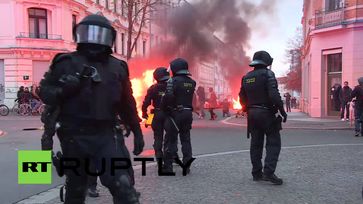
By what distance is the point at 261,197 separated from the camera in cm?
568

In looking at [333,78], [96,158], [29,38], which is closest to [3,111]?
[29,38]

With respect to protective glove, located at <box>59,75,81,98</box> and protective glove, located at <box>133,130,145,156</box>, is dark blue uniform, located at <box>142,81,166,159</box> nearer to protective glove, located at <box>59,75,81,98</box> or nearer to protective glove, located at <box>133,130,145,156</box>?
protective glove, located at <box>133,130,145,156</box>

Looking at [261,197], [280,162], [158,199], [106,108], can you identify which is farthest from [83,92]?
[280,162]

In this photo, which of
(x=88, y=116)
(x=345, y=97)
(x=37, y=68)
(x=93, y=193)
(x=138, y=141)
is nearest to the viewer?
(x=88, y=116)

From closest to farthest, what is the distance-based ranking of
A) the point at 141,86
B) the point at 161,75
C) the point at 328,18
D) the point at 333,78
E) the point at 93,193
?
the point at 93,193, the point at 161,75, the point at 141,86, the point at 328,18, the point at 333,78

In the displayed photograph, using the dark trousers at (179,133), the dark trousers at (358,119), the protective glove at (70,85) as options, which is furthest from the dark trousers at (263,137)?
the dark trousers at (358,119)

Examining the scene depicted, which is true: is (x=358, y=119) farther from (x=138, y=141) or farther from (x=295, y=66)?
(x=295, y=66)

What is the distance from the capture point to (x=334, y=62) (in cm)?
2234

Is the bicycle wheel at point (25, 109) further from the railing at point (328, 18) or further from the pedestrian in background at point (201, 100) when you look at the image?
the railing at point (328, 18)

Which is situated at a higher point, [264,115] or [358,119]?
[264,115]

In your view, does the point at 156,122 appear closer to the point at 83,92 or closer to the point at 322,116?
the point at 83,92

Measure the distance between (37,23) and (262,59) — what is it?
27050mm

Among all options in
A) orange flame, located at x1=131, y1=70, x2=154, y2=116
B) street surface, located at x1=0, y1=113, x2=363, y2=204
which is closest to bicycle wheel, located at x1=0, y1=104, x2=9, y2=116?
orange flame, located at x1=131, y1=70, x2=154, y2=116

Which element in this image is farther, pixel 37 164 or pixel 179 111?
pixel 179 111
